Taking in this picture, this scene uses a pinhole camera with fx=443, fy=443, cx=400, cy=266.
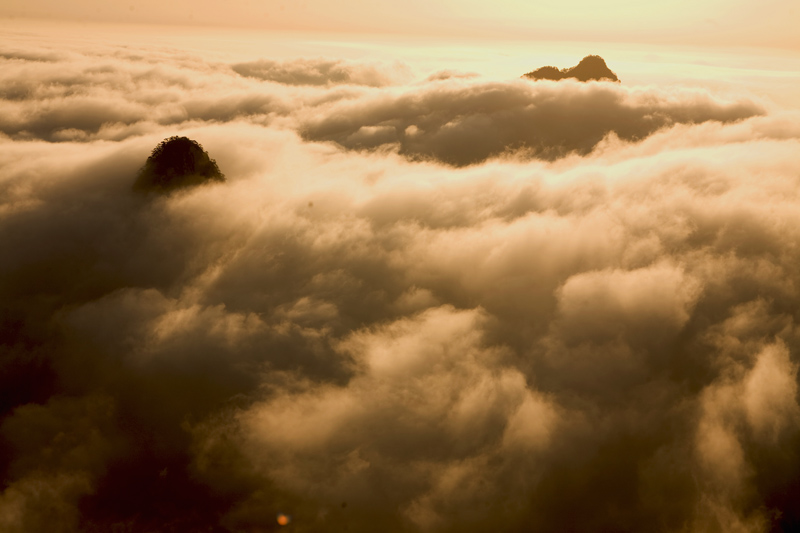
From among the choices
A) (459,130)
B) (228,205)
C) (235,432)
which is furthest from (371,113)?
(235,432)

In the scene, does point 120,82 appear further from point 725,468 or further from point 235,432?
point 725,468

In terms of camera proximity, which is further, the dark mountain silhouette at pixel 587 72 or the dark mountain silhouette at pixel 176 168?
the dark mountain silhouette at pixel 587 72

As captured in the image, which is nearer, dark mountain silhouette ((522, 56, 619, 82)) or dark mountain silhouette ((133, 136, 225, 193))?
dark mountain silhouette ((133, 136, 225, 193))

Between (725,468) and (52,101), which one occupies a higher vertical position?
(52,101)

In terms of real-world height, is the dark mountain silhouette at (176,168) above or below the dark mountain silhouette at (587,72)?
below

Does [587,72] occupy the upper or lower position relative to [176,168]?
upper

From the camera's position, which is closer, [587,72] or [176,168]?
[176,168]

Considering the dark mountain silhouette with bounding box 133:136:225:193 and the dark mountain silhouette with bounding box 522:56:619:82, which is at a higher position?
the dark mountain silhouette with bounding box 522:56:619:82

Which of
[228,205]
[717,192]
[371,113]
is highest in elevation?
[371,113]
